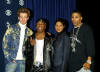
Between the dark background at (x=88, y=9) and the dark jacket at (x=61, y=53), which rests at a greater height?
the dark background at (x=88, y=9)

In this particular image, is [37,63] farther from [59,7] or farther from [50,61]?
[59,7]

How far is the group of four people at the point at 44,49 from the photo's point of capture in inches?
104

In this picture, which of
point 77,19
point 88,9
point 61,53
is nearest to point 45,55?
point 61,53

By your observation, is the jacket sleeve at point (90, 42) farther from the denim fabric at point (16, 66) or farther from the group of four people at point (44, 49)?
the denim fabric at point (16, 66)

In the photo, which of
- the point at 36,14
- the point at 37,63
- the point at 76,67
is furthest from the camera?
the point at 36,14

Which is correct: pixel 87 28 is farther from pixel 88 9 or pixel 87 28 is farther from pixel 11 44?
pixel 88 9

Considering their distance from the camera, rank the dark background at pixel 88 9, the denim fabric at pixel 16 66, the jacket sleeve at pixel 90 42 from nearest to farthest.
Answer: the jacket sleeve at pixel 90 42 → the denim fabric at pixel 16 66 → the dark background at pixel 88 9

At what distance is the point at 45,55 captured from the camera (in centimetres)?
284

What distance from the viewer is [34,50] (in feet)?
9.47

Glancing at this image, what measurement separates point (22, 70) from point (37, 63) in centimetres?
30

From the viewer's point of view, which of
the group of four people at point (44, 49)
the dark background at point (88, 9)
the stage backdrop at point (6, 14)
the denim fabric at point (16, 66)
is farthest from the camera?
the dark background at point (88, 9)

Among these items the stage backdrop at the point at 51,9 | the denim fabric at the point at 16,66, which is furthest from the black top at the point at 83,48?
A: the stage backdrop at the point at 51,9

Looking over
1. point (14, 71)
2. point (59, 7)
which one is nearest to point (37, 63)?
point (14, 71)

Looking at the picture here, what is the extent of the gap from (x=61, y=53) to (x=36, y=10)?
48.4 inches
